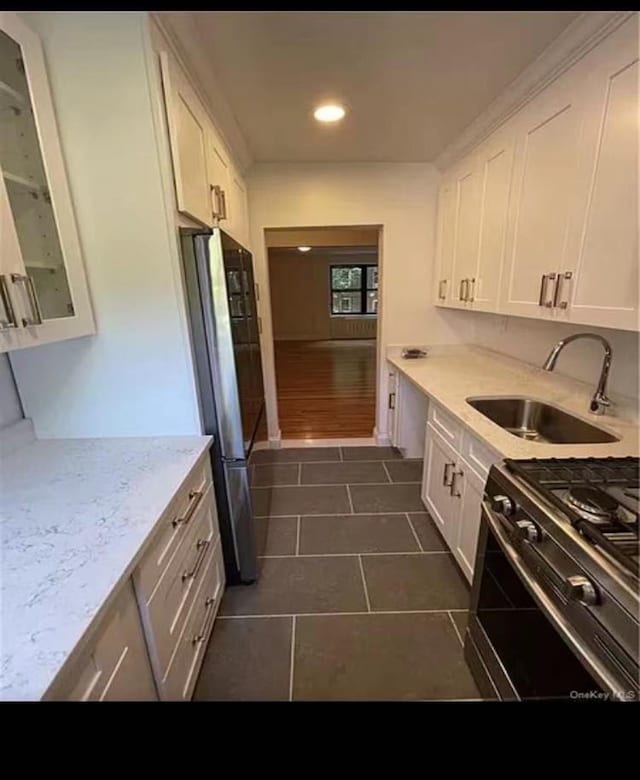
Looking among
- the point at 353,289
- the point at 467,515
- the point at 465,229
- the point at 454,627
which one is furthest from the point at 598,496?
the point at 353,289

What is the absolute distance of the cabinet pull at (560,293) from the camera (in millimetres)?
1495

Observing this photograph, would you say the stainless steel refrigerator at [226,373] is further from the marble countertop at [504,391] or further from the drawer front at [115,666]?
the marble countertop at [504,391]

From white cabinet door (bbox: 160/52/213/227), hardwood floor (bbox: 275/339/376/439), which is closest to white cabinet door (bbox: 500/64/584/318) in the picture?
white cabinet door (bbox: 160/52/213/227)

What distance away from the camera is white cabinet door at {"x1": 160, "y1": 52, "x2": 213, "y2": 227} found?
132cm

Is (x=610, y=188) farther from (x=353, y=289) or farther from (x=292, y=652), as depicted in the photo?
(x=353, y=289)

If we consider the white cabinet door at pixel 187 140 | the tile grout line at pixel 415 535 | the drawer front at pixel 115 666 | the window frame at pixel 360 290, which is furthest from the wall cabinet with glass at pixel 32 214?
the window frame at pixel 360 290

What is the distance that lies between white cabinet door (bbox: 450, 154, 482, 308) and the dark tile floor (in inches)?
58.1

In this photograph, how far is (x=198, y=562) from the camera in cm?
141

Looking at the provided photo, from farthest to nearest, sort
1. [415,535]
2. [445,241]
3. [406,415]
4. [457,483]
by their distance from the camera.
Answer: [406,415]
[445,241]
[415,535]
[457,483]

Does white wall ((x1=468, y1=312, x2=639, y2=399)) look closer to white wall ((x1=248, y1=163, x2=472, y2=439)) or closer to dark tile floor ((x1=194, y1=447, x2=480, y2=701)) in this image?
white wall ((x1=248, y1=163, x2=472, y2=439))

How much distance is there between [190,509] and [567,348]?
2069mm
